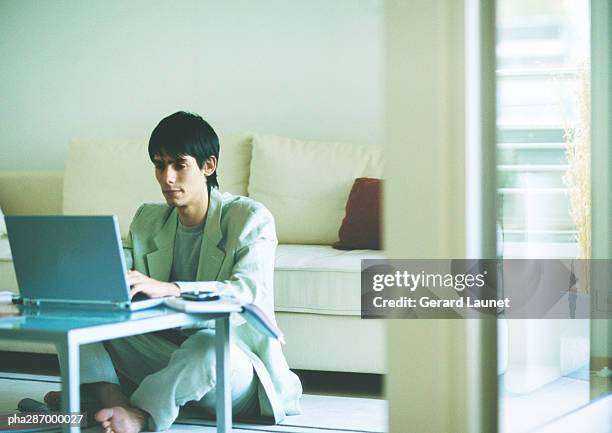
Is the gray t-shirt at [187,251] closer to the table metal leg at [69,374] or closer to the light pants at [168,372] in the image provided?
the light pants at [168,372]

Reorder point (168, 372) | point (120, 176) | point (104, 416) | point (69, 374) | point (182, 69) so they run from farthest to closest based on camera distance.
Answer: point (182, 69)
point (120, 176)
point (168, 372)
point (104, 416)
point (69, 374)

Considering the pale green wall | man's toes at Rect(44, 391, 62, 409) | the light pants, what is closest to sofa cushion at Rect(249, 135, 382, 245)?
the pale green wall

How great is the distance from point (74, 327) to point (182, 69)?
3029 millimetres

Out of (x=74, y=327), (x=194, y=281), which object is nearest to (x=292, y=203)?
(x=194, y=281)

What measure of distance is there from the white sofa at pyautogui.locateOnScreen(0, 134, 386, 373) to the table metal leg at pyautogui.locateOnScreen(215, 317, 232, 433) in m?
1.00

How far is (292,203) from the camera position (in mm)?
4070

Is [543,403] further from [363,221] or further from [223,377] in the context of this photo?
[363,221]

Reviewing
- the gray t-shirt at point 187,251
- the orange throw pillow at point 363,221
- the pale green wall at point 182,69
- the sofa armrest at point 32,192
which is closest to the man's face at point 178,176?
the gray t-shirt at point 187,251

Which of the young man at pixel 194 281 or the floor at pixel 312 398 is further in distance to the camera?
the floor at pixel 312 398

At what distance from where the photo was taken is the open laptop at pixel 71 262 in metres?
2.07

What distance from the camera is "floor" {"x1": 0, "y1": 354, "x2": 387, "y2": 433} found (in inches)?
108

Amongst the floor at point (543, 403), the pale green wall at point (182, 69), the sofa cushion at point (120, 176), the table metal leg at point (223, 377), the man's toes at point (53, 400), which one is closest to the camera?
the floor at point (543, 403)

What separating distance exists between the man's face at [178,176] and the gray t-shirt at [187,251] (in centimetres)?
13

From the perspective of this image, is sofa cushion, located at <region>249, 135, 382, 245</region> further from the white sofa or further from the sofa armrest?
the sofa armrest
